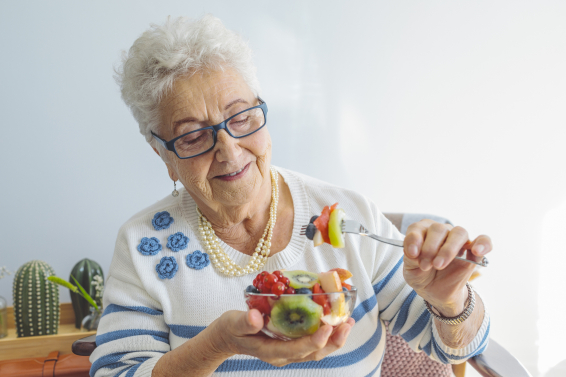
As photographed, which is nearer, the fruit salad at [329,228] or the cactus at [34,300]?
the fruit salad at [329,228]

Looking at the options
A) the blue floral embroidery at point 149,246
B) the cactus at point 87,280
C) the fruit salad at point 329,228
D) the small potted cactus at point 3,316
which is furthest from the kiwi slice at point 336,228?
the small potted cactus at point 3,316

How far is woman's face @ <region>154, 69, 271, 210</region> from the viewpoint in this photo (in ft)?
3.63

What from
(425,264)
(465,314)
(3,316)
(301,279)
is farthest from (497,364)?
(3,316)

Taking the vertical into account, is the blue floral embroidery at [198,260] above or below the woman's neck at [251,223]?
below

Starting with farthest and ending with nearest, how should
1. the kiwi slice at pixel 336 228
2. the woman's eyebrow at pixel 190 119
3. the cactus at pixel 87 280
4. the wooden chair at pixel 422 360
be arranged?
the cactus at pixel 87 280, the wooden chair at pixel 422 360, the woman's eyebrow at pixel 190 119, the kiwi slice at pixel 336 228

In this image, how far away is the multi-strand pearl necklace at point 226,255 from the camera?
1.21m

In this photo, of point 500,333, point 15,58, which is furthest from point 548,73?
point 15,58

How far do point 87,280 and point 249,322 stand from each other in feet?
5.15

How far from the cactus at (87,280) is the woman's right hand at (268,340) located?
1392mm

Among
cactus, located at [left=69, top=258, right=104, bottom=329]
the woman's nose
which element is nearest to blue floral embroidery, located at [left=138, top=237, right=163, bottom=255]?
the woman's nose

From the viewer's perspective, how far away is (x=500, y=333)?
2.70m

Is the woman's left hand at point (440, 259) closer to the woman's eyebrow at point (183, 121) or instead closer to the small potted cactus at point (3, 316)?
the woman's eyebrow at point (183, 121)

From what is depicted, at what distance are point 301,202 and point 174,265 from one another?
1.32ft

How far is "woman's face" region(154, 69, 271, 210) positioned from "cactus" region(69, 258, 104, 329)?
Answer: 3.62 ft
